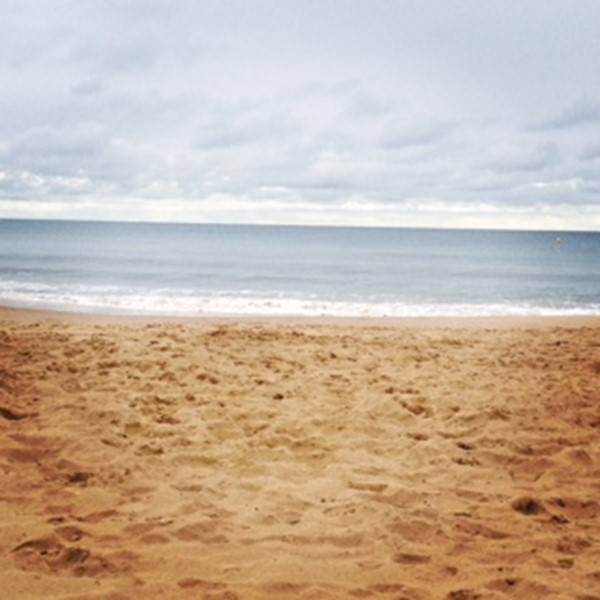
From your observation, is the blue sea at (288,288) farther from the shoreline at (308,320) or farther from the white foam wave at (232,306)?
the shoreline at (308,320)

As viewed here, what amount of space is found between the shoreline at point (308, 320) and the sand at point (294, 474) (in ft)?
19.2

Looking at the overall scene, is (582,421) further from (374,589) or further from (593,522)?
(374,589)

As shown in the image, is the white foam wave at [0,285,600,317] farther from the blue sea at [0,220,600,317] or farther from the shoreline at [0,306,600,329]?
the shoreline at [0,306,600,329]

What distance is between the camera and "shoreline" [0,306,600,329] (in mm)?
15000

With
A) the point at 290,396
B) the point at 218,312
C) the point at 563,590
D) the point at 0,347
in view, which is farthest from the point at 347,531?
the point at 218,312

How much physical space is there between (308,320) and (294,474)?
11.0m

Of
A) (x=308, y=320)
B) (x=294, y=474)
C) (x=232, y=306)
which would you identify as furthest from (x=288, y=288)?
(x=294, y=474)

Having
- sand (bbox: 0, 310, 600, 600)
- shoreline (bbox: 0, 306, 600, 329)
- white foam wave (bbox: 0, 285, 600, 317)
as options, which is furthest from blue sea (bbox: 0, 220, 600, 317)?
sand (bbox: 0, 310, 600, 600)

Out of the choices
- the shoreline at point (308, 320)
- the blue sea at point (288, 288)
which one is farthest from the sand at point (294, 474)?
the blue sea at point (288, 288)

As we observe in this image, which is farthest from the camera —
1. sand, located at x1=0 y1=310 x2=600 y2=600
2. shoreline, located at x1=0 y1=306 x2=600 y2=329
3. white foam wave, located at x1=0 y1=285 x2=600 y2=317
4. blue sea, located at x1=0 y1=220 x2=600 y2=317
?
blue sea, located at x1=0 y1=220 x2=600 y2=317

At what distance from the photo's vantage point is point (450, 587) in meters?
3.58

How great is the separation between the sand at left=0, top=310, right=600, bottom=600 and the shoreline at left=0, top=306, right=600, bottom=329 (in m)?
5.84

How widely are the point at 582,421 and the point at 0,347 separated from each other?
25.1 feet

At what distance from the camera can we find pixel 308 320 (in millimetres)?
16141
